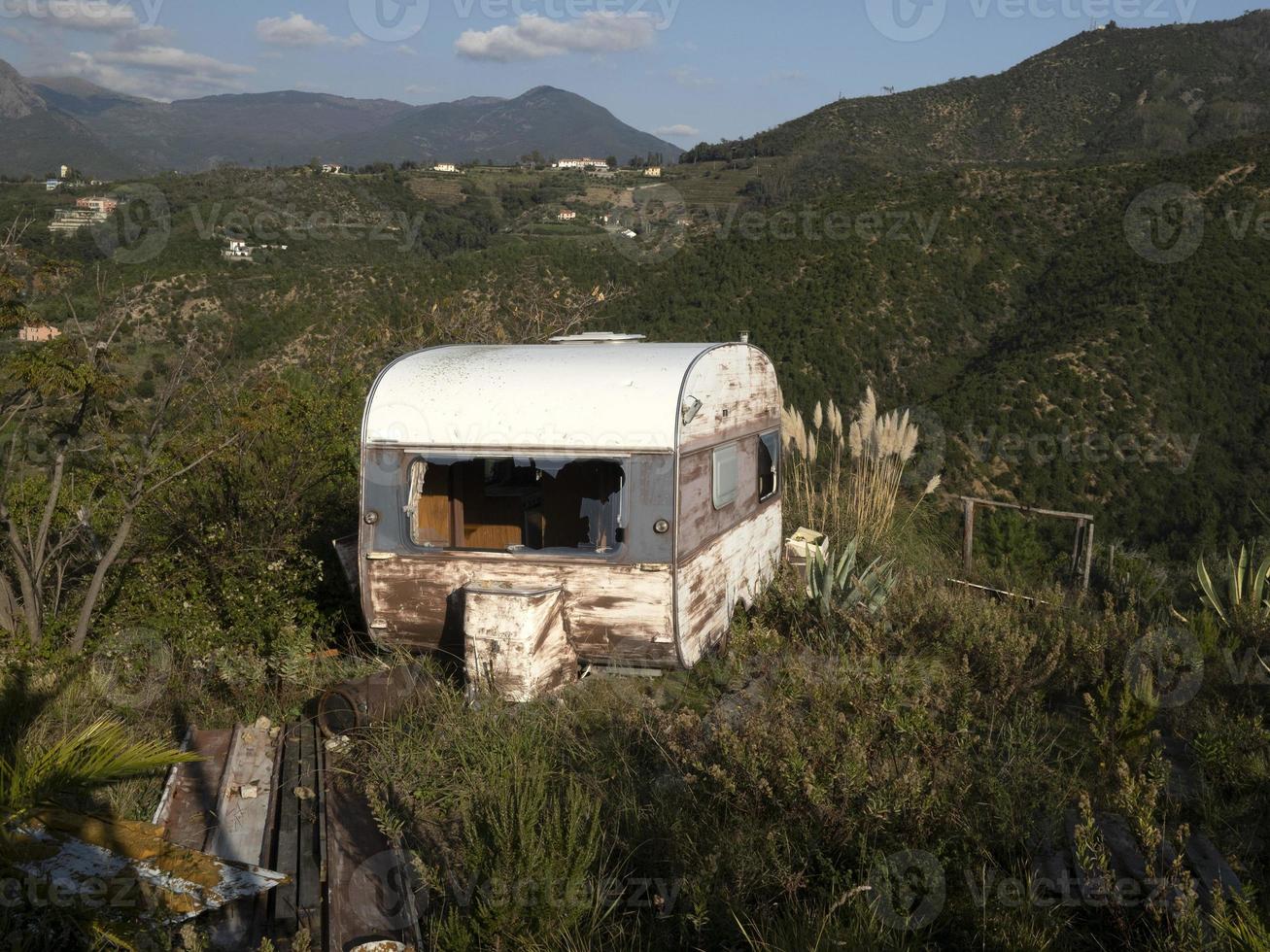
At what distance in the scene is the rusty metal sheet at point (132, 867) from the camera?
11.6 ft

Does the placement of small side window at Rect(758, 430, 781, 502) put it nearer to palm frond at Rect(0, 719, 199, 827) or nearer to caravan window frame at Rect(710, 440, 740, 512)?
caravan window frame at Rect(710, 440, 740, 512)

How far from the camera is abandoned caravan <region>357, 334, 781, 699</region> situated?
5.90 m

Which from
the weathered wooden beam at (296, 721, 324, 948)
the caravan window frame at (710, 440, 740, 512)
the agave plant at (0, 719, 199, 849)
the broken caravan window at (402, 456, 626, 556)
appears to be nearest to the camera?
the weathered wooden beam at (296, 721, 324, 948)

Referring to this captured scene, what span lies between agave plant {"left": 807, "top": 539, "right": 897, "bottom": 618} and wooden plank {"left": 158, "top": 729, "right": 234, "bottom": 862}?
413 cm

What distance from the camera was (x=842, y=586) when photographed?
752 centimetres

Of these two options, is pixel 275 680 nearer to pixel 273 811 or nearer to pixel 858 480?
pixel 273 811

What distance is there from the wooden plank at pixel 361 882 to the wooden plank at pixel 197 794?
57 centimetres

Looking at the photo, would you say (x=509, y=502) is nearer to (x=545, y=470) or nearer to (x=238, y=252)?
(x=545, y=470)

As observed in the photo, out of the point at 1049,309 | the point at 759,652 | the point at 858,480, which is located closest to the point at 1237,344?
the point at 1049,309

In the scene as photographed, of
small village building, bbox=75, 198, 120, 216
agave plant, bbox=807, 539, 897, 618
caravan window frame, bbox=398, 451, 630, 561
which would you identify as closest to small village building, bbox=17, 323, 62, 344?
caravan window frame, bbox=398, 451, 630, 561

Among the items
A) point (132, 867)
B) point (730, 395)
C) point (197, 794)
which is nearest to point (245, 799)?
point (197, 794)

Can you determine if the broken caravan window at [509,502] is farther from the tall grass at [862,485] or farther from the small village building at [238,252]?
the small village building at [238,252]

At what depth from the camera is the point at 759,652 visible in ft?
21.2

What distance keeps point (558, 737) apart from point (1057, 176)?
139 ft
